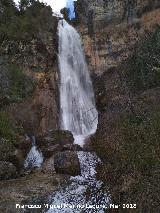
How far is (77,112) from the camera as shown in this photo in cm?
3053

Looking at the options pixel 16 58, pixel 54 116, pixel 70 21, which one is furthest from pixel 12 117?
pixel 70 21

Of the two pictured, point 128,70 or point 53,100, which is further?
point 128,70

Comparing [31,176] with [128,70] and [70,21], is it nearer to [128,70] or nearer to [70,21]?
[128,70]

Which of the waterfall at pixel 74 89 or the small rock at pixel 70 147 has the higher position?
the waterfall at pixel 74 89

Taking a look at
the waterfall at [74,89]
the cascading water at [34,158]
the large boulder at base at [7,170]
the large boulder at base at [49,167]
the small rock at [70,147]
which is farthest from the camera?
the waterfall at [74,89]

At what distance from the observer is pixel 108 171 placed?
1638cm

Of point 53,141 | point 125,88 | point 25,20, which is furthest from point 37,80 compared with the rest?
point 53,141

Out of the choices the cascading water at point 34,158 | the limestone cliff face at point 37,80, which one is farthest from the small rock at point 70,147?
the limestone cliff face at point 37,80

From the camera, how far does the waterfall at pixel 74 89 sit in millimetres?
29453

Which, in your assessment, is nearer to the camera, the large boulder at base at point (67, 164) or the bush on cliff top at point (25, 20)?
the large boulder at base at point (67, 164)

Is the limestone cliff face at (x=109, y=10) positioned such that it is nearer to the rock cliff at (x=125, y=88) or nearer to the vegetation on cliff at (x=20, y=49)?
the rock cliff at (x=125, y=88)

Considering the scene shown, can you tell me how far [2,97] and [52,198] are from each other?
12.5 m

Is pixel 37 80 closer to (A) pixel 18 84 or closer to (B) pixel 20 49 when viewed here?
(A) pixel 18 84

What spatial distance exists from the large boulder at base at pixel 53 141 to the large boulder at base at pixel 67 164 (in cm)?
335
